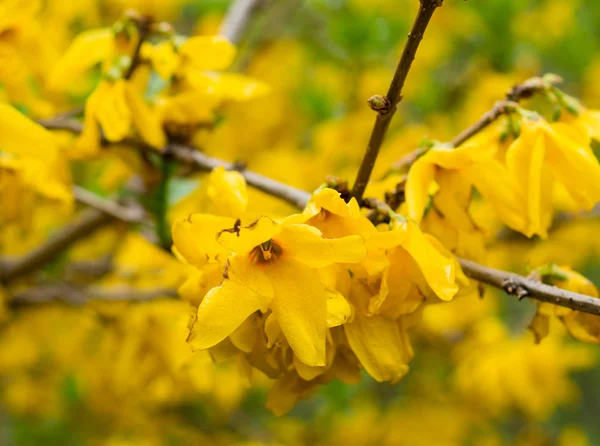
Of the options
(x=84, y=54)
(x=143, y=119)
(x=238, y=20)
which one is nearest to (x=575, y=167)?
(x=143, y=119)

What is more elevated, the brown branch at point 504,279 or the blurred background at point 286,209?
the brown branch at point 504,279

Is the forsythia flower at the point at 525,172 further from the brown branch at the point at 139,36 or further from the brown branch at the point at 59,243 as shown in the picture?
the brown branch at the point at 59,243

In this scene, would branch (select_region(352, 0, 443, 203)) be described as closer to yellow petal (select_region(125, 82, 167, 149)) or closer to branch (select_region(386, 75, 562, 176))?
branch (select_region(386, 75, 562, 176))

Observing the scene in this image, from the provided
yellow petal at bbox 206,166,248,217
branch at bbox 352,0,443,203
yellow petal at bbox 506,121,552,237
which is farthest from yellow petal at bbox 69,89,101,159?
yellow petal at bbox 506,121,552,237

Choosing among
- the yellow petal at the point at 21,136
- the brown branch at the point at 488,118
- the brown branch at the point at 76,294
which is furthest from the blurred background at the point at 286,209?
the brown branch at the point at 488,118

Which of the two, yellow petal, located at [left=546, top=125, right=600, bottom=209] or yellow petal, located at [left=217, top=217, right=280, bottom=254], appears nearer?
yellow petal, located at [left=217, top=217, right=280, bottom=254]

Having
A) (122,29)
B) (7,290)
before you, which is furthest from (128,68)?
(7,290)

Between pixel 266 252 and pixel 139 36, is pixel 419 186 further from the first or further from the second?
pixel 139 36
